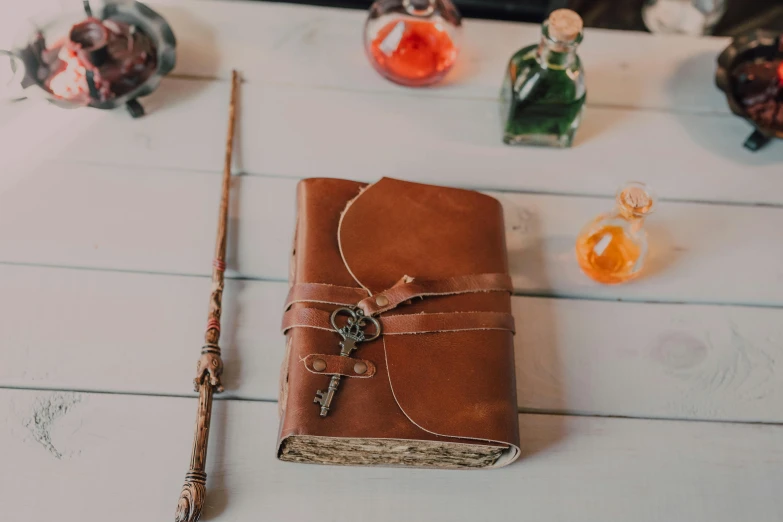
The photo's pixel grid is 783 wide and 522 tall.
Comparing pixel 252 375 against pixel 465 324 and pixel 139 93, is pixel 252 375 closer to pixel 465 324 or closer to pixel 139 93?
pixel 465 324

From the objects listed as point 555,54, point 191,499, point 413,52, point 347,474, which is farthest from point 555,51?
point 191,499

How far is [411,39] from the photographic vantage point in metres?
1.06

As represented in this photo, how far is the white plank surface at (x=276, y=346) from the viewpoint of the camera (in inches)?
33.6

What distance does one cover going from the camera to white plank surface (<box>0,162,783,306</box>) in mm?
924

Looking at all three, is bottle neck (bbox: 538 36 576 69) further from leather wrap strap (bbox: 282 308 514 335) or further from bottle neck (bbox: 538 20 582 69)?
leather wrap strap (bbox: 282 308 514 335)

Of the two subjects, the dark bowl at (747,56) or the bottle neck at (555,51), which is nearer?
the bottle neck at (555,51)

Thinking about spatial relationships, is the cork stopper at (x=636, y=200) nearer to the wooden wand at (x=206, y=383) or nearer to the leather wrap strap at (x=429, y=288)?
the leather wrap strap at (x=429, y=288)

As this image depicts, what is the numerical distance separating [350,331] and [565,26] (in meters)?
0.47

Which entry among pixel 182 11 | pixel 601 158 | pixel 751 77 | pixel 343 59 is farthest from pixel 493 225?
pixel 182 11

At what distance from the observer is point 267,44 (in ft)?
3.62

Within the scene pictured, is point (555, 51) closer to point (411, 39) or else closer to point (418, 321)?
point (411, 39)

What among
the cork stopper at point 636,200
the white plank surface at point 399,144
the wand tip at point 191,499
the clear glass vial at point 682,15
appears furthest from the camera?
the clear glass vial at point 682,15

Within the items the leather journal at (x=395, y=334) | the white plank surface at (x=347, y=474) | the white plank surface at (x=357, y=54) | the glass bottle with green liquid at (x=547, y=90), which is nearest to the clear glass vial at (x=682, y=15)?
the white plank surface at (x=357, y=54)

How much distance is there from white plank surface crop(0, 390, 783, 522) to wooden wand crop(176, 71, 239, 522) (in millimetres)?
31
